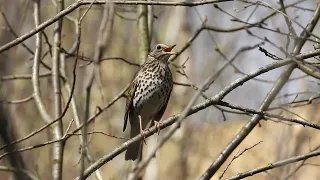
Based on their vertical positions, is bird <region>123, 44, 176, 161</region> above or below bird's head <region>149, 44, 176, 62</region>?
below

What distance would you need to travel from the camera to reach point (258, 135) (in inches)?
579

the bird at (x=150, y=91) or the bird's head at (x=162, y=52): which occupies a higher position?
the bird's head at (x=162, y=52)

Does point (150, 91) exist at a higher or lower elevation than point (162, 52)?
lower

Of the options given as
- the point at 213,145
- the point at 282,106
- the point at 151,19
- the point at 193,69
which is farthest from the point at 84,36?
the point at 282,106

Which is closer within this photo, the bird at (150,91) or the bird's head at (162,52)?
the bird at (150,91)

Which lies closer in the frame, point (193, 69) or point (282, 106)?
point (282, 106)

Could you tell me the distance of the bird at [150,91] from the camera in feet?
20.9

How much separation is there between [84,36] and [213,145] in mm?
3918

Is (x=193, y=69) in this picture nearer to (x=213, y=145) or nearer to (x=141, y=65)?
(x=213, y=145)

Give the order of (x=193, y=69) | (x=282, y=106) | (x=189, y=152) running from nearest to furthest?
(x=282, y=106)
(x=189, y=152)
(x=193, y=69)

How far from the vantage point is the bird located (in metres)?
6.38

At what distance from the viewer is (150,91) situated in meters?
6.39

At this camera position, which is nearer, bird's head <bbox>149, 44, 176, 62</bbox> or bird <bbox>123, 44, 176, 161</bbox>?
bird <bbox>123, 44, 176, 161</bbox>

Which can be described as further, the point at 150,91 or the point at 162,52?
the point at 162,52
